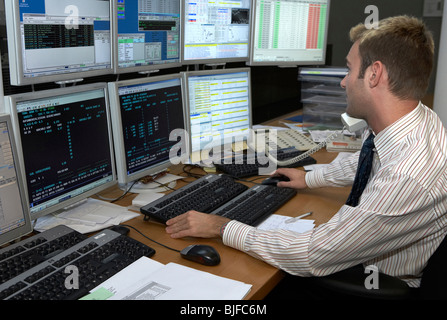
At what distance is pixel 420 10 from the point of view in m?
3.98

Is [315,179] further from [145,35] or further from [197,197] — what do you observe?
[145,35]

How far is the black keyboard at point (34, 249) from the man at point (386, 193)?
289 mm

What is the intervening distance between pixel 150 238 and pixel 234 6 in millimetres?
1266

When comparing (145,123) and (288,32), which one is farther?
(288,32)

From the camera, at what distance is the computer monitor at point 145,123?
5.10 ft

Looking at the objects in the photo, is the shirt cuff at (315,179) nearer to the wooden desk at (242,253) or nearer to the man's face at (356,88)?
the wooden desk at (242,253)

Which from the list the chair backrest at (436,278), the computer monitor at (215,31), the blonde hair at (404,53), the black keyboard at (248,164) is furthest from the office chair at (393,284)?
the computer monitor at (215,31)

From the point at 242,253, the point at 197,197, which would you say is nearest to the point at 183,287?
the point at 242,253

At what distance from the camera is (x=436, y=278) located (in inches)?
43.1

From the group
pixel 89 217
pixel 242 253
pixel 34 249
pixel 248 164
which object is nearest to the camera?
pixel 34 249

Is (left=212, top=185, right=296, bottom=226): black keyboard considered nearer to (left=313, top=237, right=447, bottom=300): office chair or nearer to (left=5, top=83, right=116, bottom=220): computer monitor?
(left=313, top=237, right=447, bottom=300): office chair

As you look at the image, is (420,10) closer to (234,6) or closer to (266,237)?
(234,6)

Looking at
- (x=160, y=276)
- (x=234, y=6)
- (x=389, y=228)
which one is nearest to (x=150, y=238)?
(x=160, y=276)

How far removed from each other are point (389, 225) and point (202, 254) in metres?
0.48
